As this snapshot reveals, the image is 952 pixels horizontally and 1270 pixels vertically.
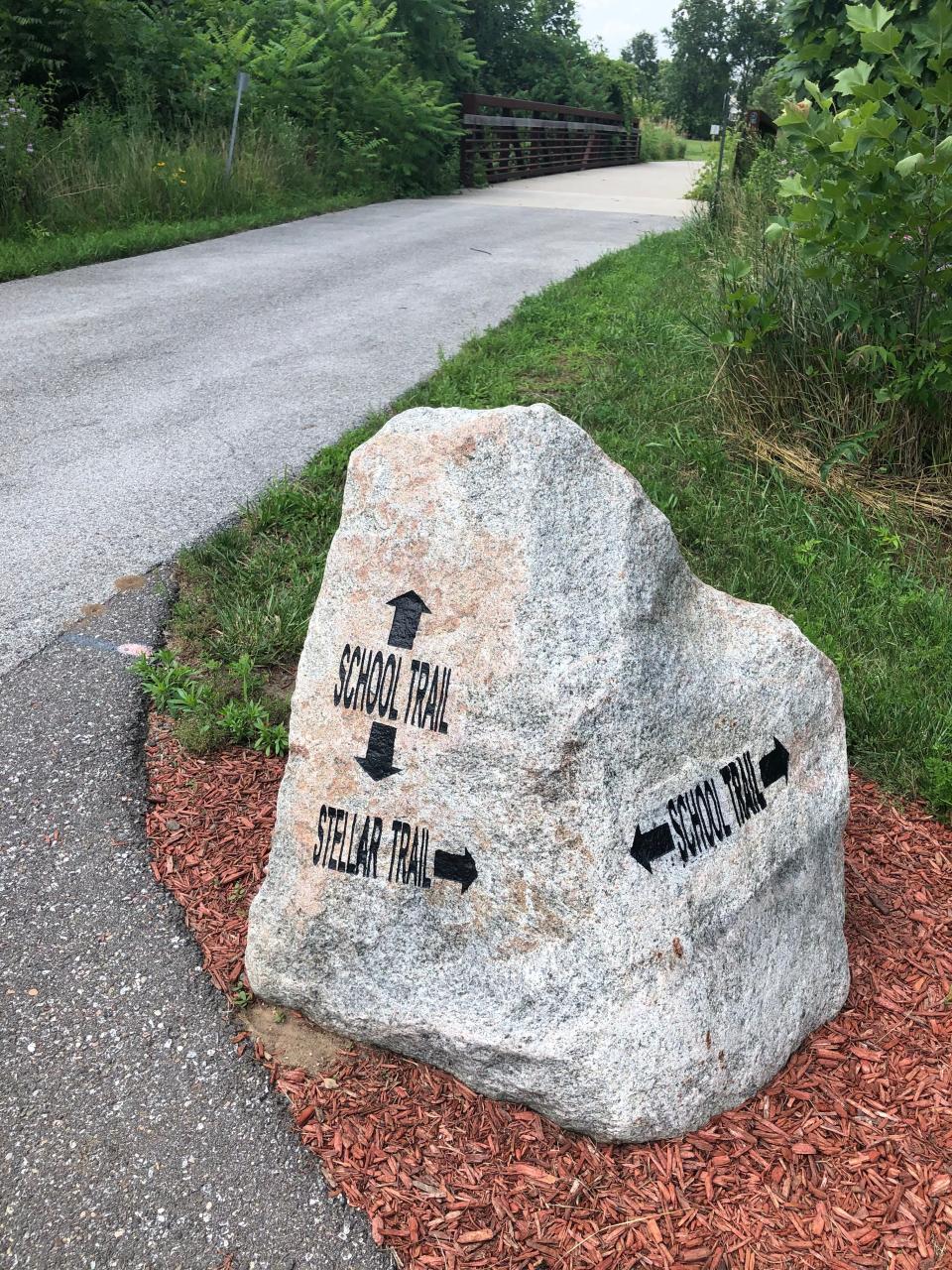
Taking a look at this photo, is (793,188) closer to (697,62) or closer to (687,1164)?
(687,1164)

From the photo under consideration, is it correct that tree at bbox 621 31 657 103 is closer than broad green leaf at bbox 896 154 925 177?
No

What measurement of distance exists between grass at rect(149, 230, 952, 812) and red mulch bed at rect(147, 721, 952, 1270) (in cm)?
104

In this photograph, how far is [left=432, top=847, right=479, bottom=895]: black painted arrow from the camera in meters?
2.17

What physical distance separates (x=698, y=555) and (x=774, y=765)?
7.20ft

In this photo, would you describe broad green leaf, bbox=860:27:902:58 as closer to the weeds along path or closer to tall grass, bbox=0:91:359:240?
the weeds along path

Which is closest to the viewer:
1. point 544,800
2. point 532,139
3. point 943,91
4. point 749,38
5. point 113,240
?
point 544,800

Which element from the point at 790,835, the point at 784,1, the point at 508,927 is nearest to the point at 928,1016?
the point at 790,835

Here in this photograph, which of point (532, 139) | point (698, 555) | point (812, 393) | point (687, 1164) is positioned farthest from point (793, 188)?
point (532, 139)

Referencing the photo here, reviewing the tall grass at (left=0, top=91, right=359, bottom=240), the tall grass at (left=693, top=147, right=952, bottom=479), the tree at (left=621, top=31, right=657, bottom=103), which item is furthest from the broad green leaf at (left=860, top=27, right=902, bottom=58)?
the tree at (left=621, top=31, right=657, bottom=103)

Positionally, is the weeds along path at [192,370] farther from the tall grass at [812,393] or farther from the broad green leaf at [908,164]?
the broad green leaf at [908,164]

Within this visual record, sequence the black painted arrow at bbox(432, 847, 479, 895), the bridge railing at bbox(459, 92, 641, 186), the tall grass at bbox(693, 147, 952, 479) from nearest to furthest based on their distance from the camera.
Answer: the black painted arrow at bbox(432, 847, 479, 895), the tall grass at bbox(693, 147, 952, 479), the bridge railing at bbox(459, 92, 641, 186)

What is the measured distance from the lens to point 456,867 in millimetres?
2189

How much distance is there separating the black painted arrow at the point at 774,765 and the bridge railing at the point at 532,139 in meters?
18.6

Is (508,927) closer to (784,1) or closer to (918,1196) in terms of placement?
(918,1196)
